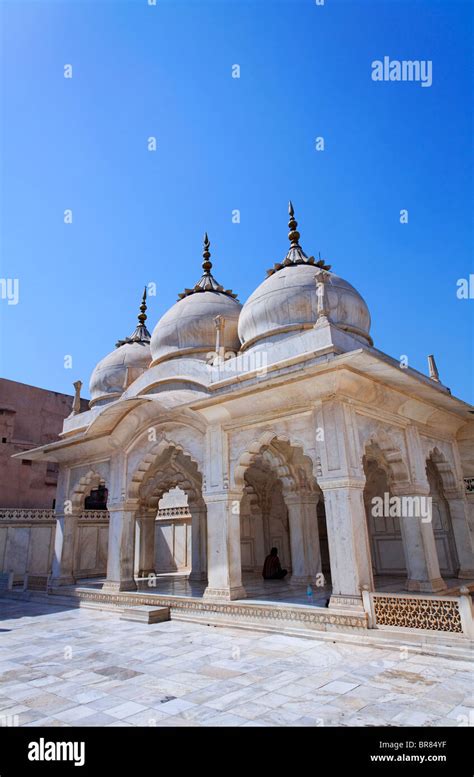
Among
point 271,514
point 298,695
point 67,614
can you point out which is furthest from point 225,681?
point 271,514

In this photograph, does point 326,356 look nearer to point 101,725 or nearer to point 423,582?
point 423,582

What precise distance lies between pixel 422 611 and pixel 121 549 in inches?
295

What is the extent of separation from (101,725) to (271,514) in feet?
36.4

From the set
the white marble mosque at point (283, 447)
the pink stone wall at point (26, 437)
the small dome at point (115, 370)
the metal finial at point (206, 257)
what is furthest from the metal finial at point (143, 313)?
the pink stone wall at point (26, 437)

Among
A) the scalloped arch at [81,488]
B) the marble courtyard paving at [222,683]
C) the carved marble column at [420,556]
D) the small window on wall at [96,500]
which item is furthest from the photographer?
the small window on wall at [96,500]

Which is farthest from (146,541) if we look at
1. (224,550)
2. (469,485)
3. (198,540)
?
(469,485)

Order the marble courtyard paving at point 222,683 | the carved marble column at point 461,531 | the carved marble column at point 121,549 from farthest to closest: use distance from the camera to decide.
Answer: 1. the carved marble column at point 121,549
2. the carved marble column at point 461,531
3. the marble courtyard paving at point 222,683

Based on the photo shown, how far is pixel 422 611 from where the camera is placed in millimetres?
6316

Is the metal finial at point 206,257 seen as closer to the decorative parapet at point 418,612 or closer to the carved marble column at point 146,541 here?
the carved marble column at point 146,541

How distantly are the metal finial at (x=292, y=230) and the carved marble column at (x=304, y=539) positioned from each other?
21.5ft

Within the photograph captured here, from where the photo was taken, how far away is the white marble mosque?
782cm

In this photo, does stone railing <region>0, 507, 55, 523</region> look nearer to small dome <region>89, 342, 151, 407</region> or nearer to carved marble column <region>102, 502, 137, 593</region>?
small dome <region>89, 342, 151, 407</region>

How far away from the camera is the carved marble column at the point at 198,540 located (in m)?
14.2

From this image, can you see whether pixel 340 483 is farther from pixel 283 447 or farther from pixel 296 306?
pixel 296 306
